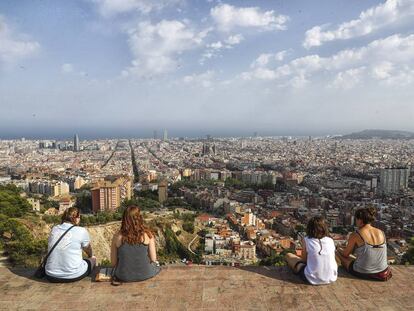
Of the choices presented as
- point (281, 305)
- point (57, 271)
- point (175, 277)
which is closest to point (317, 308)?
point (281, 305)

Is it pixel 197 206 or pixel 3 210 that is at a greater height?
pixel 3 210

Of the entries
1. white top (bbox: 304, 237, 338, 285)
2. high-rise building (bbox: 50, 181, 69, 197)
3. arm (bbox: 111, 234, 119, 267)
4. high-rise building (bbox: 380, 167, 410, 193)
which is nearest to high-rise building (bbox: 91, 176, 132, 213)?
high-rise building (bbox: 50, 181, 69, 197)

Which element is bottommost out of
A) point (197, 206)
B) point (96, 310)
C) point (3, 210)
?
point (197, 206)

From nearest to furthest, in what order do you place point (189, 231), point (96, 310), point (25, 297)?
1. point (96, 310)
2. point (25, 297)
3. point (189, 231)

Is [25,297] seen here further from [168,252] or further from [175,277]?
[168,252]

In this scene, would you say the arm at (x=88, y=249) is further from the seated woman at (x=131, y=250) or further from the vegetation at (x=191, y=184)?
the vegetation at (x=191, y=184)

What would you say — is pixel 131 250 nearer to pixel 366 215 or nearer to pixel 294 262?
pixel 294 262

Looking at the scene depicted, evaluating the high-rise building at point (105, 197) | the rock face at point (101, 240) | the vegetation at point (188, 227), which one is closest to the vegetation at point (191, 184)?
the high-rise building at point (105, 197)

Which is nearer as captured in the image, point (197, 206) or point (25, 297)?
point (25, 297)
